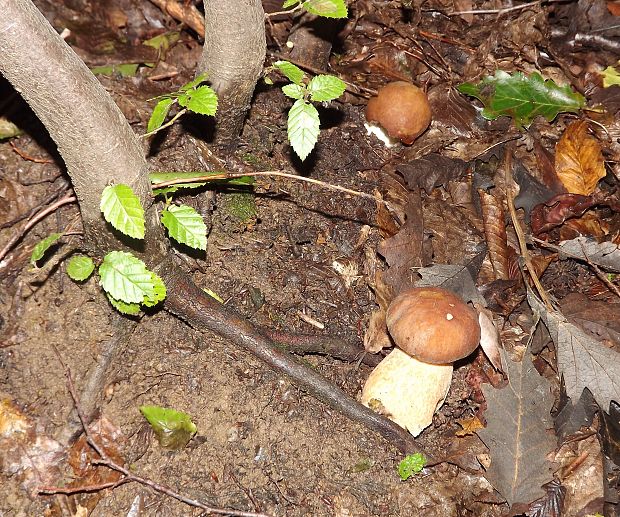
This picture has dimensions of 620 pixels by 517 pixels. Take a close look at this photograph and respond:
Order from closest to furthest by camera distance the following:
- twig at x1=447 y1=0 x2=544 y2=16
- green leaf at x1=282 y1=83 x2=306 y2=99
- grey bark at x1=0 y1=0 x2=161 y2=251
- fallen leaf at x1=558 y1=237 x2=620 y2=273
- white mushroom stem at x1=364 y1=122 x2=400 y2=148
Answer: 1. grey bark at x1=0 y1=0 x2=161 y2=251
2. green leaf at x1=282 y1=83 x2=306 y2=99
3. fallen leaf at x1=558 y1=237 x2=620 y2=273
4. white mushroom stem at x1=364 y1=122 x2=400 y2=148
5. twig at x1=447 y1=0 x2=544 y2=16

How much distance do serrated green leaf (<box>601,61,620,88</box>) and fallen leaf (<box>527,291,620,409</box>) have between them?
2.48 meters

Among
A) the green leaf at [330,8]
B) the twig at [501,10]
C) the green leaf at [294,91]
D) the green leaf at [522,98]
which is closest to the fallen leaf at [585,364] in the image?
the green leaf at [522,98]

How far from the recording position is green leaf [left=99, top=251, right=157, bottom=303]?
221 cm

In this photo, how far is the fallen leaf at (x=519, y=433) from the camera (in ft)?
8.83

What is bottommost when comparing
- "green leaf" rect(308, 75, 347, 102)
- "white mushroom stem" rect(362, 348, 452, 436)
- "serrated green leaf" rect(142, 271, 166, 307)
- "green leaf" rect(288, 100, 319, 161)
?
"white mushroom stem" rect(362, 348, 452, 436)

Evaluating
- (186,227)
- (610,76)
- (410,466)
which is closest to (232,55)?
(186,227)

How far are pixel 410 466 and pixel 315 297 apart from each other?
1.02m

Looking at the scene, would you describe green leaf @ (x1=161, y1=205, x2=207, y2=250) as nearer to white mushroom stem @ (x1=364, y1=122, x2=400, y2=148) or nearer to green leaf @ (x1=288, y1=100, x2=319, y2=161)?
green leaf @ (x1=288, y1=100, x2=319, y2=161)

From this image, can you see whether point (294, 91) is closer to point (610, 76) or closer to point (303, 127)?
point (303, 127)

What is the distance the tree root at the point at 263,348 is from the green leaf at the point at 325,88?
1.05 metres

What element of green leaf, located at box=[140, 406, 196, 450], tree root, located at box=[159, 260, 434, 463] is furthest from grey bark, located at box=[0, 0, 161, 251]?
green leaf, located at box=[140, 406, 196, 450]

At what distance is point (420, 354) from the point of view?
2.72 metres

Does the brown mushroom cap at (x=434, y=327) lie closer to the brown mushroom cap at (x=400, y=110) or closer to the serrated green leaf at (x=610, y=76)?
the brown mushroom cap at (x=400, y=110)

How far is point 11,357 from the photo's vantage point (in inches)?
99.0
